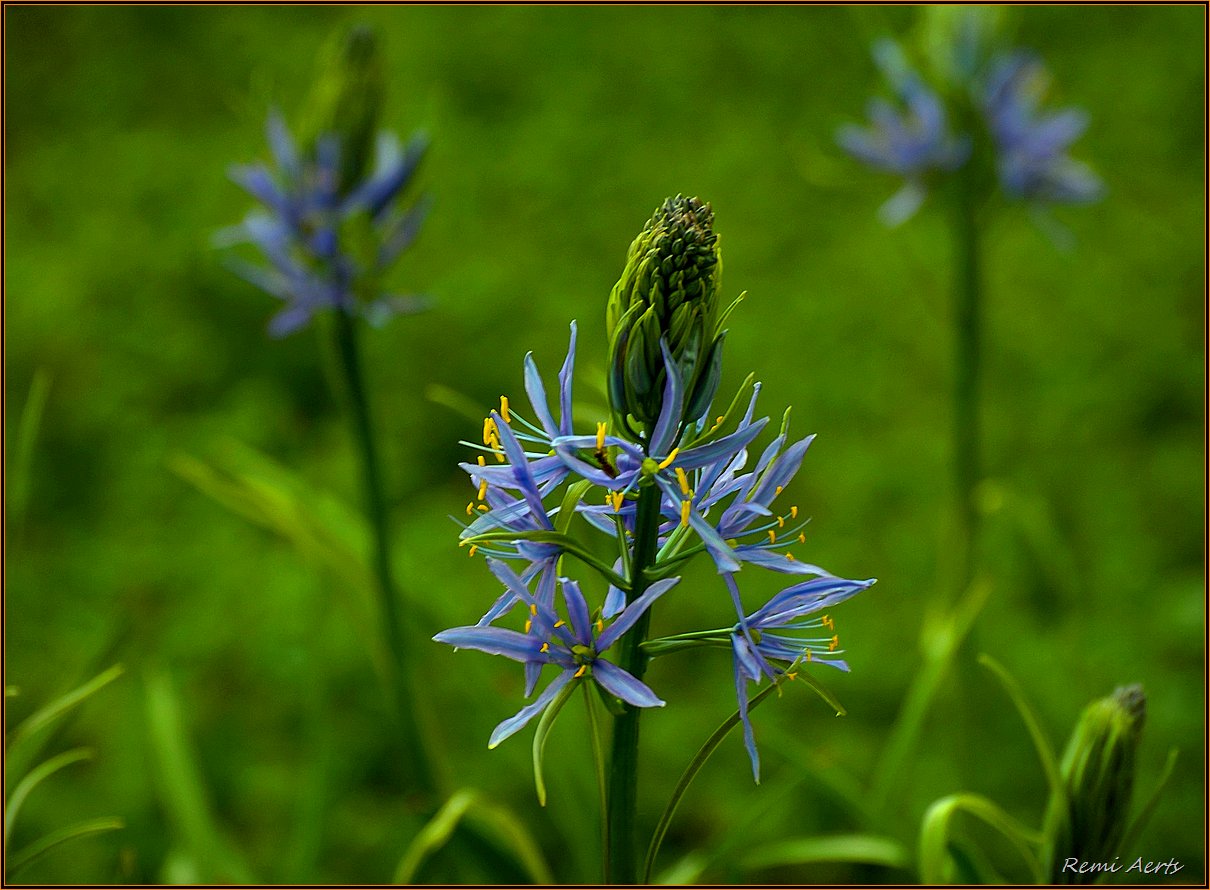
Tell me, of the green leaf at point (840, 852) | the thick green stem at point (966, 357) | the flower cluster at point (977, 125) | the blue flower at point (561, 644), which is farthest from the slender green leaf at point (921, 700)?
the blue flower at point (561, 644)

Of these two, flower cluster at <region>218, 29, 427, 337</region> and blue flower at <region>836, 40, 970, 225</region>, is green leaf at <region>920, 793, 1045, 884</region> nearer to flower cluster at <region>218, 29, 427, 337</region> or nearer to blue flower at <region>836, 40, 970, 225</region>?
flower cluster at <region>218, 29, 427, 337</region>

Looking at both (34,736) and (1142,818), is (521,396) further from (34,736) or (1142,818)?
(1142,818)

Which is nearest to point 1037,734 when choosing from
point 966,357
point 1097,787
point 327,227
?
point 1097,787

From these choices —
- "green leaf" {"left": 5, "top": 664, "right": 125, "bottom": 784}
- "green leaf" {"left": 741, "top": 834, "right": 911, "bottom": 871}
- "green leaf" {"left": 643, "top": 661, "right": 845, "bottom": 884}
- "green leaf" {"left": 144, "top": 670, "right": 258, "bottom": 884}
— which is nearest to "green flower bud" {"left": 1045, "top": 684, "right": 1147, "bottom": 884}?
"green leaf" {"left": 741, "top": 834, "right": 911, "bottom": 871}

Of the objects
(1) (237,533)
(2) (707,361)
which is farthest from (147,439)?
(2) (707,361)

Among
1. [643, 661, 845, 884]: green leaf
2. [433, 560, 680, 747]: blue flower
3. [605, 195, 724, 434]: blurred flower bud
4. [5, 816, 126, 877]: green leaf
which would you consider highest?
[605, 195, 724, 434]: blurred flower bud

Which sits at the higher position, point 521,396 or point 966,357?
point 521,396
